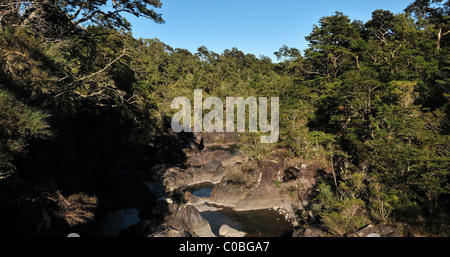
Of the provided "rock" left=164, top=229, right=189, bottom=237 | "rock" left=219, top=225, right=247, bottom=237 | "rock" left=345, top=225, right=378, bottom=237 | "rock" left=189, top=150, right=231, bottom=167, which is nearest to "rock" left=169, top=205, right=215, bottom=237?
"rock" left=219, top=225, right=247, bottom=237

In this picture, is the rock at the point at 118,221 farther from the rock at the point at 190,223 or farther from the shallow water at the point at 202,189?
the shallow water at the point at 202,189

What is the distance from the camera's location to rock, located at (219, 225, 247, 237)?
48.1 ft

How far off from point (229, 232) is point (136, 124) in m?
17.4

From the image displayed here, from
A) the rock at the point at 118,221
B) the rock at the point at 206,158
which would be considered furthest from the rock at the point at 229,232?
the rock at the point at 206,158

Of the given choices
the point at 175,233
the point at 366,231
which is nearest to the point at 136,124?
the point at 175,233

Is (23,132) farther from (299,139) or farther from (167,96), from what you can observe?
(167,96)

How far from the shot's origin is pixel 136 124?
2658 centimetres

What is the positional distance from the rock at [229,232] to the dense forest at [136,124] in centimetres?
518

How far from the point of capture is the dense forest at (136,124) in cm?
699

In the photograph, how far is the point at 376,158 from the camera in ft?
39.4

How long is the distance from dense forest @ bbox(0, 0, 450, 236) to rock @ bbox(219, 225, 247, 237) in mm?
5176

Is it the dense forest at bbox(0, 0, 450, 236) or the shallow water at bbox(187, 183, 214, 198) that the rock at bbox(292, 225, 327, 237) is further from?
the shallow water at bbox(187, 183, 214, 198)

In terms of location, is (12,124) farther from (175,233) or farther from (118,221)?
(118,221)

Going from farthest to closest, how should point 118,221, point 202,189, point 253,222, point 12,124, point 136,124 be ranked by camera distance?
point 136,124
point 202,189
point 253,222
point 118,221
point 12,124
